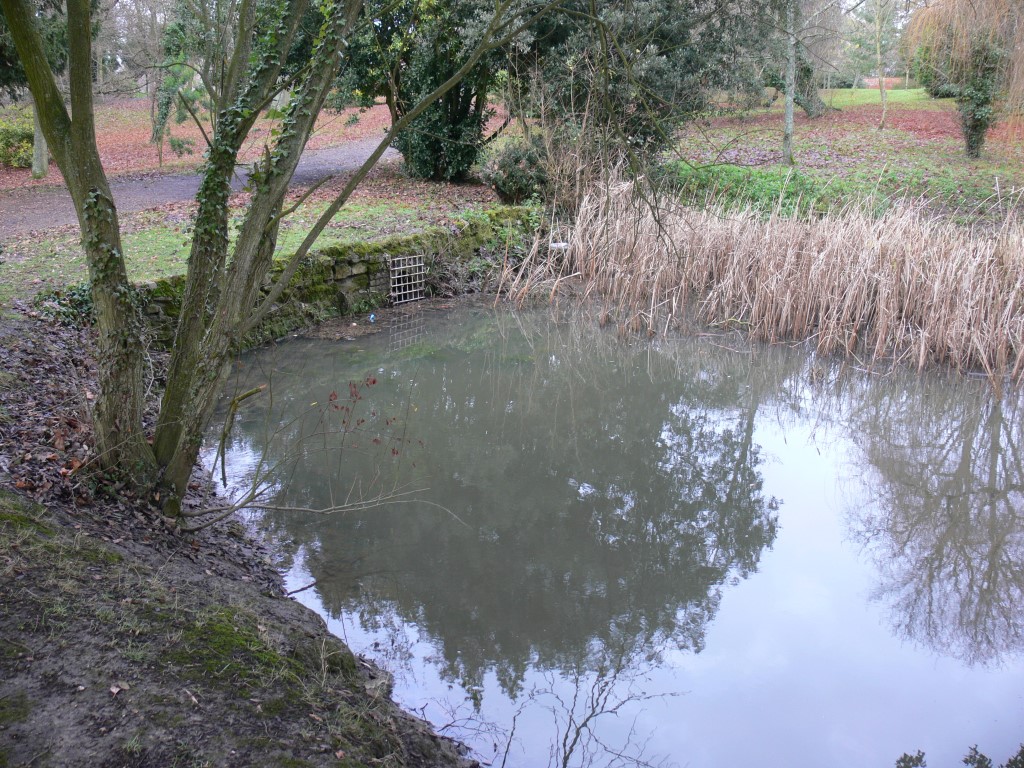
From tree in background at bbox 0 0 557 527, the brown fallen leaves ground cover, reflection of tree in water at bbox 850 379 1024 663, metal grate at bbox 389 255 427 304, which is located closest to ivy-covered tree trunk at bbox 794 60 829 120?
the brown fallen leaves ground cover

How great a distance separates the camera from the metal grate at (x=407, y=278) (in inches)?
404

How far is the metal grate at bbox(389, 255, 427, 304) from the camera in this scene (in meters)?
10.3

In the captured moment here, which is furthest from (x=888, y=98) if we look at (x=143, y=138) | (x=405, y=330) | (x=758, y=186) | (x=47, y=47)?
(x=47, y=47)

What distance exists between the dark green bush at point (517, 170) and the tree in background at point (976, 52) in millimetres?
5966

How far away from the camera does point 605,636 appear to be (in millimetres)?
3967

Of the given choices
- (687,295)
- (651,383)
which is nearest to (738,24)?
(687,295)

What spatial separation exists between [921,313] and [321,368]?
6179 mm

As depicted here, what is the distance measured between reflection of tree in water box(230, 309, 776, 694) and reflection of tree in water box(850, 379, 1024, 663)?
0.84 m

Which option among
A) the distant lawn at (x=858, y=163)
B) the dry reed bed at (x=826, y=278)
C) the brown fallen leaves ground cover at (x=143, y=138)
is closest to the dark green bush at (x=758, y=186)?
the distant lawn at (x=858, y=163)

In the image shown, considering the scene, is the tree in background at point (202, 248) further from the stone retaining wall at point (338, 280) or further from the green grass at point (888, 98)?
the green grass at point (888, 98)

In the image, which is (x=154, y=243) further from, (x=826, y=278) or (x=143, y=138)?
(x=143, y=138)

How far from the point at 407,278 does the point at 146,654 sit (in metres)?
8.20

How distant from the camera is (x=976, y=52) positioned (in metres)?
15.7

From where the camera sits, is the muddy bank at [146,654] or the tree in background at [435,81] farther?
the tree in background at [435,81]
